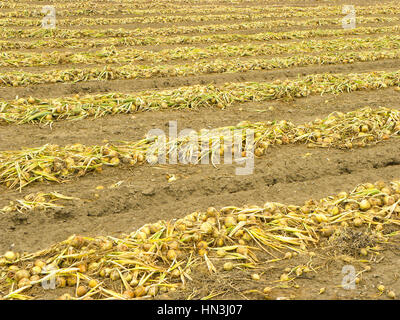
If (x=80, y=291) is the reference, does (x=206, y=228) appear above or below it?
above

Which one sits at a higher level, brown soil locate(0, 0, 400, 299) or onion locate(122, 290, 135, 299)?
brown soil locate(0, 0, 400, 299)

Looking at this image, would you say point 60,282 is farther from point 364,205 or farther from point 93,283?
point 364,205

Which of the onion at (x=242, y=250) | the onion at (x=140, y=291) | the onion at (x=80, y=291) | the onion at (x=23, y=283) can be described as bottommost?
the onion at (x=140, y=291)

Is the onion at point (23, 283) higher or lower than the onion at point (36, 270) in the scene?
lower

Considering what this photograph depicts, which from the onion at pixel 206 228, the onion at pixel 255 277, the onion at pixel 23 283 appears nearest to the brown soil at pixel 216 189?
the onion at pixel 255 277

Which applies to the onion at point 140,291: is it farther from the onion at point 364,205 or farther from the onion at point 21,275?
the onion at point 364,205

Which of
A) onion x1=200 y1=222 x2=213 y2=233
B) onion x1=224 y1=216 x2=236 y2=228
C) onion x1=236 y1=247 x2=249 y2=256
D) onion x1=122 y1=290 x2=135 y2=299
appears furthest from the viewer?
onion x1=224 y1=216 x2=236 y2=228

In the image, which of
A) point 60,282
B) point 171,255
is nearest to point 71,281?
point 60,282

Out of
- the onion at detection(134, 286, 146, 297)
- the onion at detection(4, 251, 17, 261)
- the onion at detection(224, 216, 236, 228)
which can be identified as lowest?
the onion at detection(134, 286, 146, 297)

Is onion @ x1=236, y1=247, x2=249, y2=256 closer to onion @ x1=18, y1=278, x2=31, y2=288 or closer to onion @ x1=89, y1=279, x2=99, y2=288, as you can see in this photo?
onion @ x1=89, y1=279, x2=99, y2=288

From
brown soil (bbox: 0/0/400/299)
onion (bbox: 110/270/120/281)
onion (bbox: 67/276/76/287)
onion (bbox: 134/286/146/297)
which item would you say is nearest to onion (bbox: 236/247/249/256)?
brown soil (bbox: 0/0/400/299)

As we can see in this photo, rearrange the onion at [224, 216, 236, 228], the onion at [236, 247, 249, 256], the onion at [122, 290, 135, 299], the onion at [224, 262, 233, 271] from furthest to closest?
1. the onion at [224, 216, 236, 228]
2. the onion at [236, 247, 249, 256]
3. the onion at [224, 262, 233, 271]
4. the onion at [122, 290, 135, 299]
